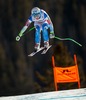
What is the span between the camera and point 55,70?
25.6ft

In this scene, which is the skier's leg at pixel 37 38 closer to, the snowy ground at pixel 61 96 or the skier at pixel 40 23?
the skier at pixel 40 23

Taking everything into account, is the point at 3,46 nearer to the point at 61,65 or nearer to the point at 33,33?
the point at 33,33

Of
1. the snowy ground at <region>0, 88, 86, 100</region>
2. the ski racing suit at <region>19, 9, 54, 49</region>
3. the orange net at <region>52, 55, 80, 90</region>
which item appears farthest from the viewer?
the ski racing suit at <region>19, 9, 54, 49</region>

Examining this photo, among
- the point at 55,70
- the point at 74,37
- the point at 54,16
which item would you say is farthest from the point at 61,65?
the point at 54,16

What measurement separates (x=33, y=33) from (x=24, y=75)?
124 cm

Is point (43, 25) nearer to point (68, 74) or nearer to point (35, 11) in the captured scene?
point (35, 11)

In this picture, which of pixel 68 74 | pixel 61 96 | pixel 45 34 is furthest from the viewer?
pixel 45 34

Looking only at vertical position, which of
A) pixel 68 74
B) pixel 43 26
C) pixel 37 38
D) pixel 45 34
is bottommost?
pixel 68 74

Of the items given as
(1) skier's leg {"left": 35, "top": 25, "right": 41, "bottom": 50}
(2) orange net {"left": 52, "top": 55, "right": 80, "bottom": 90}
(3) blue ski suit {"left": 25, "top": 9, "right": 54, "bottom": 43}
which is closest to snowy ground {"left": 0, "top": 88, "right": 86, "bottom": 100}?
(2) orange net {"left": 52, "top": 55, "right": 80, "bottom": 90}

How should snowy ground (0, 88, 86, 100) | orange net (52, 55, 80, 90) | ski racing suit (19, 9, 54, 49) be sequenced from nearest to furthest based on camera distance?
snowy ground (0, 88, 86, 100) < orange net (52, 55, 80, 90) < ski racing suit (19, 9, 54, 49)

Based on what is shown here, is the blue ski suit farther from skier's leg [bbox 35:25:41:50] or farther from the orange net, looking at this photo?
the orange net

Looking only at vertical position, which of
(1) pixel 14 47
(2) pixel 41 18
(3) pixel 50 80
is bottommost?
(3) pixel 50 80

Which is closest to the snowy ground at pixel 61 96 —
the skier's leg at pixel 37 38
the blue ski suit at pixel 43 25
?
the skier's leg at pixel 37 38

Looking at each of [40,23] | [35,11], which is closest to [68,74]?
[40,23]
